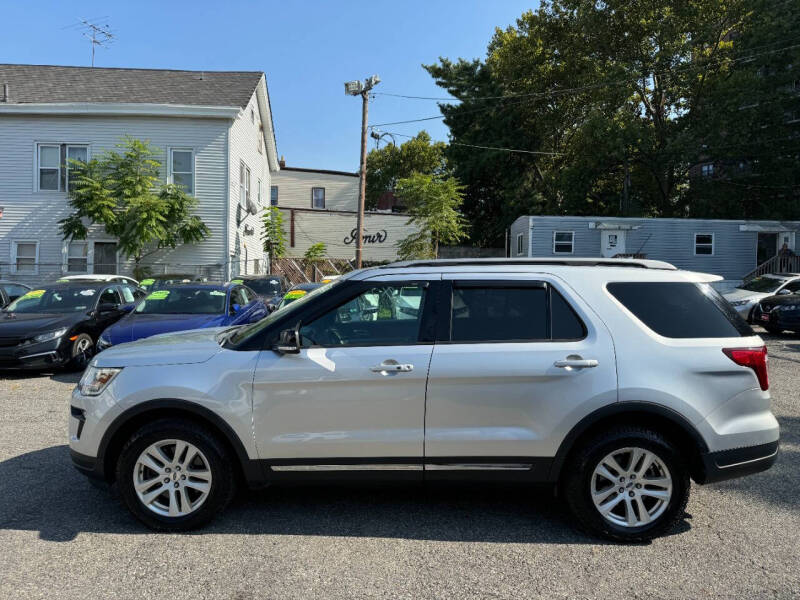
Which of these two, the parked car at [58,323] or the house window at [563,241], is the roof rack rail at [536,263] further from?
the house window at [563,241]

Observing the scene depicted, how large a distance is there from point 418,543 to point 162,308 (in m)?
7.29

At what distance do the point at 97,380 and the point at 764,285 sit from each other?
Result: 18.9m

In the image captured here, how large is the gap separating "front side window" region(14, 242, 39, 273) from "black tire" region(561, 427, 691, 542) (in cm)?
2213

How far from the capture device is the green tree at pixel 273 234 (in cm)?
2738

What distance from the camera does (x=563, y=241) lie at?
26.5 m

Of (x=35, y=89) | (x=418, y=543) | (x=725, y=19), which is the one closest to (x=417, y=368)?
(x=418, y=543)

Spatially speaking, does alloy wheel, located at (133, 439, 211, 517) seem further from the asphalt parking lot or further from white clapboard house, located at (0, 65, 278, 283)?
white clapboard house, located at (0, 65, 278, 283)

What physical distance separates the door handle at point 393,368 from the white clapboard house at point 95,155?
60.0ft

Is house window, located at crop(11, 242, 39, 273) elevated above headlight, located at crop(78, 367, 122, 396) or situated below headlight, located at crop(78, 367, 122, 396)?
above

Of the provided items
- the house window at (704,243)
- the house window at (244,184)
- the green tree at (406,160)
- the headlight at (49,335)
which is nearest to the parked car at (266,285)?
the headlight at (49,335)

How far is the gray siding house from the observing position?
87.0 feet

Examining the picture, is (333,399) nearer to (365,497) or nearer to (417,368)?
(417,368)

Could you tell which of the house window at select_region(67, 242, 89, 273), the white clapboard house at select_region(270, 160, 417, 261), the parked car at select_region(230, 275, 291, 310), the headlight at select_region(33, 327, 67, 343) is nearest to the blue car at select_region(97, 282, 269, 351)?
the headlight at select_region(33, 327, 67, 343)

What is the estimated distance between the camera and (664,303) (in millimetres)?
4035
